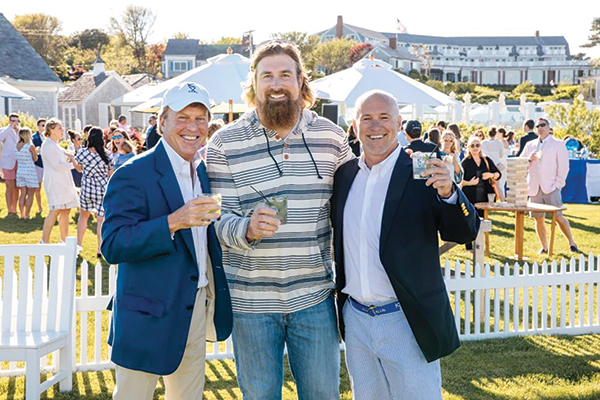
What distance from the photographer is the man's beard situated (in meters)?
3.39

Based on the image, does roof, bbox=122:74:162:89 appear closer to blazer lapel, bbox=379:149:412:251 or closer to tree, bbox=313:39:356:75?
tree, bbox=313:39:356:75

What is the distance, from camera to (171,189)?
10.6 ft

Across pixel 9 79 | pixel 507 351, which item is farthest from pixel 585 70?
pixel 507 351

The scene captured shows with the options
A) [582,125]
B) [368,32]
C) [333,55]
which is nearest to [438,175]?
[582,125]

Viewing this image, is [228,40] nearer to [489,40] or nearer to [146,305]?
[489,40]

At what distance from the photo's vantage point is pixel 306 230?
11.2 feet

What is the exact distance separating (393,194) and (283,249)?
592 millimetres

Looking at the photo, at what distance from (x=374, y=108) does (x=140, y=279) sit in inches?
53.5

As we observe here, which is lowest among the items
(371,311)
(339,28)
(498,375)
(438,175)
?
(498,375)

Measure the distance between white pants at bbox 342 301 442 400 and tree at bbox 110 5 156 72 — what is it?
74076 mm

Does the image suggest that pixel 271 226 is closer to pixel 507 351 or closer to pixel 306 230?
pixel 306 230

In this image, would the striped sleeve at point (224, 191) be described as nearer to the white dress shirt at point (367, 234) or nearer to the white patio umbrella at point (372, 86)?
the white dress shirt at point (367, 234)

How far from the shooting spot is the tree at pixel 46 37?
63.2 m

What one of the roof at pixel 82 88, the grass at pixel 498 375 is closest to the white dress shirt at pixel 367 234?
the grass at pixel 498 375
